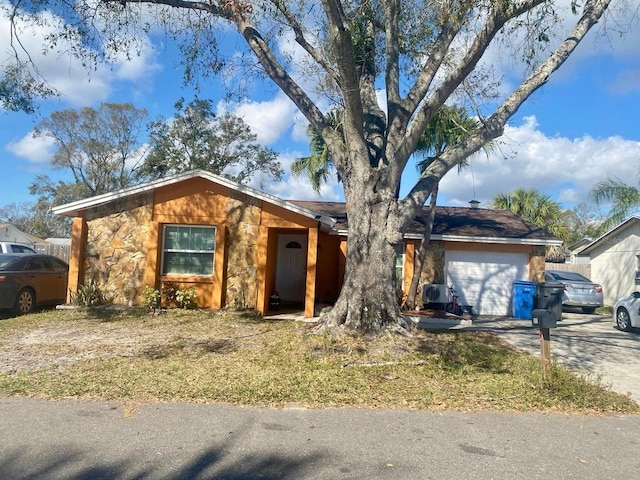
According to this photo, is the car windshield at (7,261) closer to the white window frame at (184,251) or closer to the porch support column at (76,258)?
the porch support column at (76,258)

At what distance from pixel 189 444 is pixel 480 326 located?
9.94 metres

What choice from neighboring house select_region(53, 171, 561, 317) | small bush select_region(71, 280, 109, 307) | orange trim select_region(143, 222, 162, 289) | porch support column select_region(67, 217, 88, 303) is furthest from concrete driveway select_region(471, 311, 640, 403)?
porch support column select_region(67, 217, 88, 303)

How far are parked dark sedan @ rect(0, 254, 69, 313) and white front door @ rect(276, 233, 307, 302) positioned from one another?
6464mm

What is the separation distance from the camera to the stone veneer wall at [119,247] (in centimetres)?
1291

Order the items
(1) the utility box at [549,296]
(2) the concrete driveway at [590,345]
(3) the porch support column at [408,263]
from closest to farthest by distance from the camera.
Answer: (2) the concrete driveway at [590,345] → (1) the utility box at [549,296] → (3) the porch support column at [408,263]

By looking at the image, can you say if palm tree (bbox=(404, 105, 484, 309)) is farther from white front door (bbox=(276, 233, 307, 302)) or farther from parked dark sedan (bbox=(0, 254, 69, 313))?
parked dark sedan (bbox=(0, 254, 69, 313))

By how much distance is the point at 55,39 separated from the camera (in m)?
9.80

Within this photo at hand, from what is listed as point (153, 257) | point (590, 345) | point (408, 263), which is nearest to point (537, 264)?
point (408, 263)

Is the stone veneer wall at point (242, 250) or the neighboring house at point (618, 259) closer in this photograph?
the stone veneer wall at point (242, 250)

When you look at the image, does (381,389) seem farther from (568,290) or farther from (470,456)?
(568,290)

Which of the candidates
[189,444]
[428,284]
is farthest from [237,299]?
[189,444]

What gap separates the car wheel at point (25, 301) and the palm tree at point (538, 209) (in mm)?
22663

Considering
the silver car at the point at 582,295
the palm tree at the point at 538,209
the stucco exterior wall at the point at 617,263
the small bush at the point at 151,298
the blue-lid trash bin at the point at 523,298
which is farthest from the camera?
the palm tree at the point at 538,209

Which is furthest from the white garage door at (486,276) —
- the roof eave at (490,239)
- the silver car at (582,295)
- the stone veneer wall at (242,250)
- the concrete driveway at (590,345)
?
the stone veneer wall at (242,250)
